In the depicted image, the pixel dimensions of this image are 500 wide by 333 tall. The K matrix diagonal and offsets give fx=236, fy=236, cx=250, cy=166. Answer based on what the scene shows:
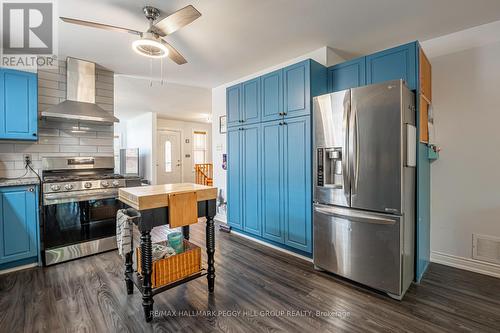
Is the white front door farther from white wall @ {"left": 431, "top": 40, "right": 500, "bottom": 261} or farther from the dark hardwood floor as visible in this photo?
white wall @ {"left": 431, "top": 40, "right": 500, "bottom": 261}

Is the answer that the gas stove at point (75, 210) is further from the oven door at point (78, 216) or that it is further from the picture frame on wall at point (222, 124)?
the picture frame on wall at point (222, 124)

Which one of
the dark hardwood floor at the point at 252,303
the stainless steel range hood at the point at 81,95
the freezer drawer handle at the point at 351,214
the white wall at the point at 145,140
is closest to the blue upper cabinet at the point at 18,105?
the stainless steel range hood at the point at 81,95

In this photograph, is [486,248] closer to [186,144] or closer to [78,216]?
[78,216]

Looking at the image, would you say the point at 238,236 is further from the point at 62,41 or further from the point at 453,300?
the point at 62,41

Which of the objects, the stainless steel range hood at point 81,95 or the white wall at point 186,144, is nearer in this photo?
the stainless steel range hood at point 81,95

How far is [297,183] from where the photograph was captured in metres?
2.81

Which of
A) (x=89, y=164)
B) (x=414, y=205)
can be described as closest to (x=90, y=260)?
(x=89, y=164)

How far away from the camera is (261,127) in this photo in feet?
10.6

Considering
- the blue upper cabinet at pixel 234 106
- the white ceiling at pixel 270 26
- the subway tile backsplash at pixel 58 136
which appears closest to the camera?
the white ceiling at pixel 270 26

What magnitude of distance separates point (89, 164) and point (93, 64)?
4.62 feet

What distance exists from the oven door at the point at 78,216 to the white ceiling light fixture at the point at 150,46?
6.11ft

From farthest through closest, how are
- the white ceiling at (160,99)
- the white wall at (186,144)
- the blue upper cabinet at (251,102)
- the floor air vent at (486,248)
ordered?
the white wall at (186,144) < the white ceiling at (160,99) < the blue upper cabinet at (251,102) < the floor air vent at (486,248)

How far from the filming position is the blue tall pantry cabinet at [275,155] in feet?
8.98

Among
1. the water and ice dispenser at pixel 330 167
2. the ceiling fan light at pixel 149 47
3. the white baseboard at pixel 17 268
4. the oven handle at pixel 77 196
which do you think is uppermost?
the ceiling fan light at pixel 149 47
